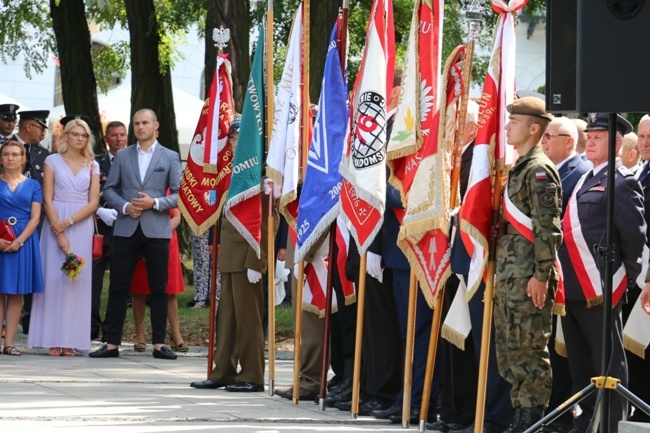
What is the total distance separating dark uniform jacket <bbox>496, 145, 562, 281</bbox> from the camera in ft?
25.0

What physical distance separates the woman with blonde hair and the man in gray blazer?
273 mm

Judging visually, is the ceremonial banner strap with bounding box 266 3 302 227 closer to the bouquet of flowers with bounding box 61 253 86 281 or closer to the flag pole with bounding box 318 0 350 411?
the flag pole with bounding box 318 0 350 411

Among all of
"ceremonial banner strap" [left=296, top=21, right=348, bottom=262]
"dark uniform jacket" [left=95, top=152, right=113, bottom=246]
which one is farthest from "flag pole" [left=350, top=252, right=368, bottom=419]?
"dark uniform jacket" [left=95, top=152, right=113, bottom=246]

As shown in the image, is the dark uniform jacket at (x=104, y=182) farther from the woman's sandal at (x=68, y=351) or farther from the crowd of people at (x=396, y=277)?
the woman's sandal at (x=68, y=351)

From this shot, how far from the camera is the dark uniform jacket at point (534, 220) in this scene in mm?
7633

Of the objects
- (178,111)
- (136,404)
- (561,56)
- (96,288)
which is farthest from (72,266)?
(178,111)

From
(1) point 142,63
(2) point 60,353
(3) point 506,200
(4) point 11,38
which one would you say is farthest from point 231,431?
(4) point 11,38

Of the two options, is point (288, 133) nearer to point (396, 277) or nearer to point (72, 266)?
point (396, 277)

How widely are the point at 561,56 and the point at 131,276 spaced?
651cm

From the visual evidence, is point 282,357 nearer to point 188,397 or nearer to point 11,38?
point 188,397

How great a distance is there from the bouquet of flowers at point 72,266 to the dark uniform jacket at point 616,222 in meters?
5.61

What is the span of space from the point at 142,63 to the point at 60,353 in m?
7.18

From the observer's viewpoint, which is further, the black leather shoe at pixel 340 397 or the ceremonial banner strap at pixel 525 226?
the black leather shoe at pixel 340 397

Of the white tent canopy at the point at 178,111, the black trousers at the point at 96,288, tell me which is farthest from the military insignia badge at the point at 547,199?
the white tent canopy at the point at 178,111
